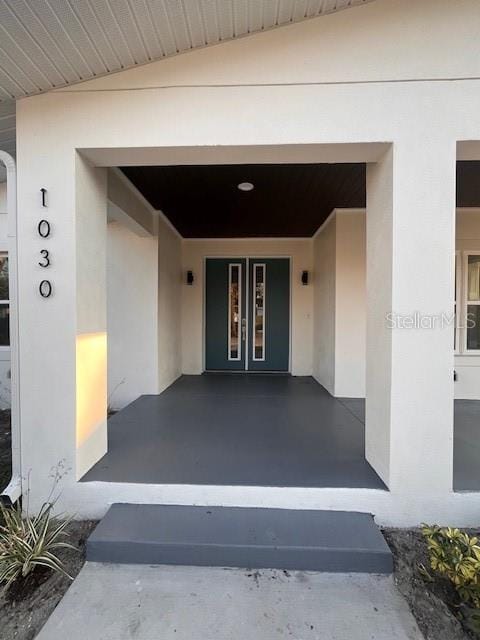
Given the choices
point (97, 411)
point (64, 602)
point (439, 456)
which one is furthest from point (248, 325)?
point (64, 602)

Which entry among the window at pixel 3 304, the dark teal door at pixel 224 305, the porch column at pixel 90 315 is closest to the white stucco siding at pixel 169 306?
the dark teal door at pixel 224 305

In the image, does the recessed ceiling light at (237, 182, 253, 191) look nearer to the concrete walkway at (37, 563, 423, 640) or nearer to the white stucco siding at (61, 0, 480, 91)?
the white stucco siding at (61, 0, 480, 91)

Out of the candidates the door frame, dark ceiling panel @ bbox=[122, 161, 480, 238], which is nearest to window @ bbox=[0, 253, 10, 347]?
dark ceiling panel @ bbox=[122, 161, 480, 238]

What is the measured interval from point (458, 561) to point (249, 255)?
18.0 feet

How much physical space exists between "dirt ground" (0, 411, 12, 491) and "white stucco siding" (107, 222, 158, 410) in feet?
4.32

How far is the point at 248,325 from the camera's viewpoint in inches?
256

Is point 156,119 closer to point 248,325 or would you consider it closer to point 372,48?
point 372,48

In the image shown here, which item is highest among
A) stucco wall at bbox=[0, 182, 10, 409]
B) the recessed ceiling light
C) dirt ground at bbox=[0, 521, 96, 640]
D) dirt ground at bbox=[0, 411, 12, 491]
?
the recessed ceiling light

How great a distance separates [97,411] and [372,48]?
3.29 meters

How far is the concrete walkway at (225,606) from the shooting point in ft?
4.84

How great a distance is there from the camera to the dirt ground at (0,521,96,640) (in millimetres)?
1528

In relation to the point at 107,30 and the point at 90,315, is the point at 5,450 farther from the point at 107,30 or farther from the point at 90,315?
the point at 107,30

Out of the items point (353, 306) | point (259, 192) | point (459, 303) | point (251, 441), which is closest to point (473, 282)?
point (459, 303)

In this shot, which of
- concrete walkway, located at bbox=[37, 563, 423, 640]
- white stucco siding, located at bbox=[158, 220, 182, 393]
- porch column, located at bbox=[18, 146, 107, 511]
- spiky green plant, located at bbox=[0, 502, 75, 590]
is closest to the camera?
concrete walkway, located at bbox=[37, 563, 423, 640]
